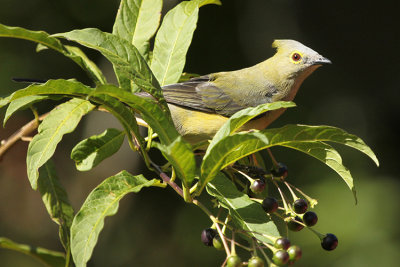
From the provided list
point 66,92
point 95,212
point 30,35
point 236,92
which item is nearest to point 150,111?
point 66,92

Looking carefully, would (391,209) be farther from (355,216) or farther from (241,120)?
(241,120)

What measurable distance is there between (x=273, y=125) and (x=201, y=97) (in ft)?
9.95

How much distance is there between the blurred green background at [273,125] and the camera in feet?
19.9

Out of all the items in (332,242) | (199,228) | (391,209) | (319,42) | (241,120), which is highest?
(241,120)

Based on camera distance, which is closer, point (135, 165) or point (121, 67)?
point (121, 67)

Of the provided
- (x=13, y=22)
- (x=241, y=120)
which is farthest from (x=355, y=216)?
(x=13, y=22)

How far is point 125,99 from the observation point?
194cm

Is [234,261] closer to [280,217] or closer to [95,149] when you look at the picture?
[280,217]

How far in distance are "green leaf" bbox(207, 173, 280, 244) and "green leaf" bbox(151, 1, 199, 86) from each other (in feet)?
2.43

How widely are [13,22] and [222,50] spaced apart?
2.87m

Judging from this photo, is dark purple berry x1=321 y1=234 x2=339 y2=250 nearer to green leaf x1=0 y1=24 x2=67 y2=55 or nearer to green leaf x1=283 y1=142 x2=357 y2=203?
green leaf x1=283 y1=142 x2=357 y2=203

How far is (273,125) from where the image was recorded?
21.6 feet

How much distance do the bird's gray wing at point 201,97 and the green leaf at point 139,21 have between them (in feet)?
2.60

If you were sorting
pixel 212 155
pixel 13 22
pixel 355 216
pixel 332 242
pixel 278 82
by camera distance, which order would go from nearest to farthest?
1. pixel 212 155
2. pixel 332 242
3. pixel 278 82
4. pixel 355 216
5. pixel 13 22
